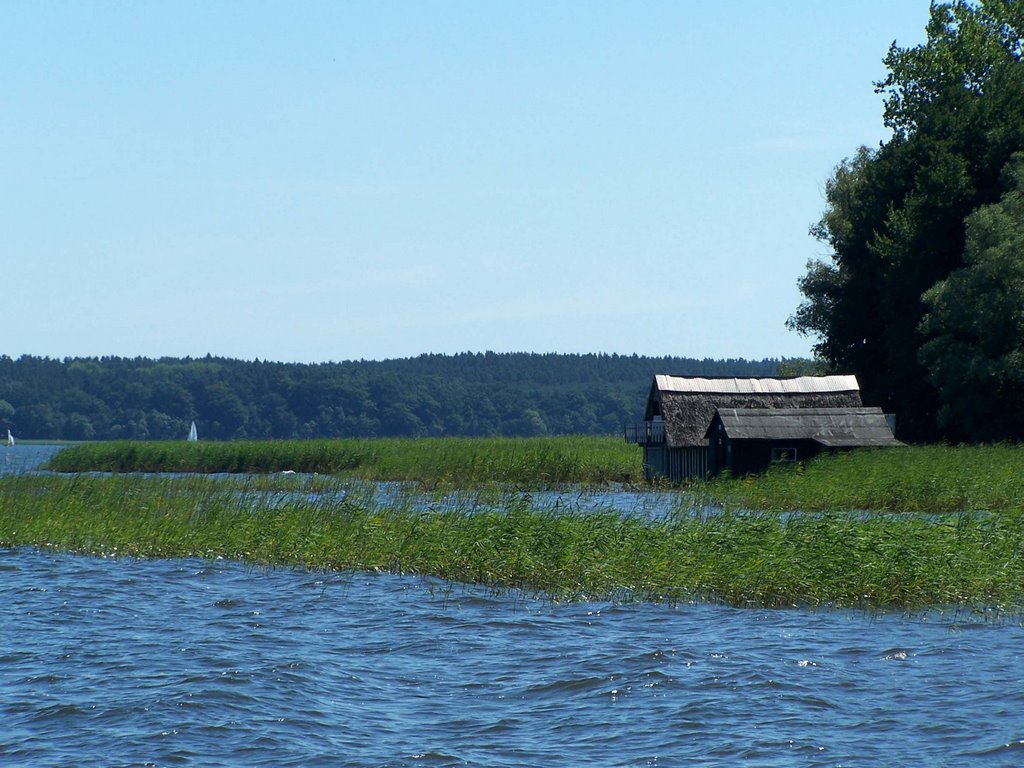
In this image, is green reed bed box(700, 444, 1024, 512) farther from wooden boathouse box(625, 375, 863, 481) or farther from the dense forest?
the dense forest

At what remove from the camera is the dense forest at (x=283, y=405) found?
147125 mm

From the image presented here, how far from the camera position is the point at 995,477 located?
28141 millimetres

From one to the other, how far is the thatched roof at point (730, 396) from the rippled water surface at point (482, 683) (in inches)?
1154

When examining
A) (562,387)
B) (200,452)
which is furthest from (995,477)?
(562,387)

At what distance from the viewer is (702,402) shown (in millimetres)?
47156

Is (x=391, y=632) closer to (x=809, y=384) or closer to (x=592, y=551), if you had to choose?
(x=592, y=551)

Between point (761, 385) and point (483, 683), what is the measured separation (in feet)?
119

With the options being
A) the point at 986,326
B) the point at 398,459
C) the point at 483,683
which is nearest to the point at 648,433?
the point at 398,459

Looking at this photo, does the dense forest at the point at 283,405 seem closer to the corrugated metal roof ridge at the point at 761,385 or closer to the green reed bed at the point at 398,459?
the green reed bed at the point at 398,459

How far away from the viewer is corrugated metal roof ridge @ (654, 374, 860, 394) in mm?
47188

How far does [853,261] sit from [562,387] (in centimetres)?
13185

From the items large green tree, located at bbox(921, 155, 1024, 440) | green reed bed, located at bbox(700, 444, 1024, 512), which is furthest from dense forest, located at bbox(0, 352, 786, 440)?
green reed bed, located at bbox(700, 444, 1024, 512)

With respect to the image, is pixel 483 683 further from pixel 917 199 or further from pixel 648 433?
pixel 917 199

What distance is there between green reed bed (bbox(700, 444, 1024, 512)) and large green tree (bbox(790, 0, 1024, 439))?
1539cm
